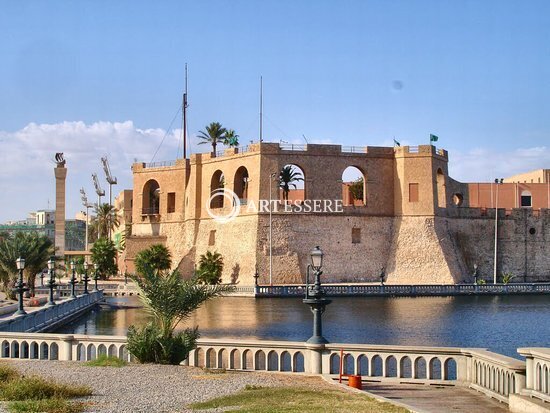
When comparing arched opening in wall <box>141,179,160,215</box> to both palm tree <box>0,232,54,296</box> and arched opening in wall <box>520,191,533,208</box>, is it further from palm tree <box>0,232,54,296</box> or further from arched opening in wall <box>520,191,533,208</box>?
arched opening in wall <box>520,191,533,208</box>

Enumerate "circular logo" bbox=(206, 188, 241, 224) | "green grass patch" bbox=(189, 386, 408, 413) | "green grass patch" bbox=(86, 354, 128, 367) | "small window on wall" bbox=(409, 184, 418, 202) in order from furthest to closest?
"circular logo" bbox=(206, 188, 241, 224) → "small window on wall" bbox=(409, 184, 418, 202) → "green grass patch" bbox=(86, 354, 128, 367) → "green grass patch" bbox=(189, 386, 408, 413)

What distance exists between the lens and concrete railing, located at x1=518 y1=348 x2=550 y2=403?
10.1 meters

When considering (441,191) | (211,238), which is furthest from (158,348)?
(441,191)

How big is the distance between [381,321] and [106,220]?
59.9 m

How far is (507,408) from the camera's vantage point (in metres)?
11.2

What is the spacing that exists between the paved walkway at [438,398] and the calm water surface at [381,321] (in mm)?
11798

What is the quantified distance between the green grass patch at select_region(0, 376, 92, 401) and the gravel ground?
27 cm

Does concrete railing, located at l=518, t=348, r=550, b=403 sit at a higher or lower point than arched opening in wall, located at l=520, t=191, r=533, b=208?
lower

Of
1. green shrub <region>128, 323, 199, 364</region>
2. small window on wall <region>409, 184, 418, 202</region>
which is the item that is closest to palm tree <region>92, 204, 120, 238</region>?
small window on wall <region>409, 184, 418, 202</region>

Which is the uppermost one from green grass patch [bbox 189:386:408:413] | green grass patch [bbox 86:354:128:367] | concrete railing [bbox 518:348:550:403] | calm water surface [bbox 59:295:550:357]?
concrete railing [bbox 518:348:550:403]

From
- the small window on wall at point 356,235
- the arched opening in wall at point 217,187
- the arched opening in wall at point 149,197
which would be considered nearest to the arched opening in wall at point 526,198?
the small window on wall at point 356,235

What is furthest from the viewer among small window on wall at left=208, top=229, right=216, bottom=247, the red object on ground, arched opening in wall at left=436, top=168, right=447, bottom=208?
small window on wall at left=208, top=229, right=216, bottom=247

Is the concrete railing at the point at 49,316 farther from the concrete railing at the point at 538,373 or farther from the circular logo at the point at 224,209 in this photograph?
the circular logo at the point at 224,209

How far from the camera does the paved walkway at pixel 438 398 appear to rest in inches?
449
